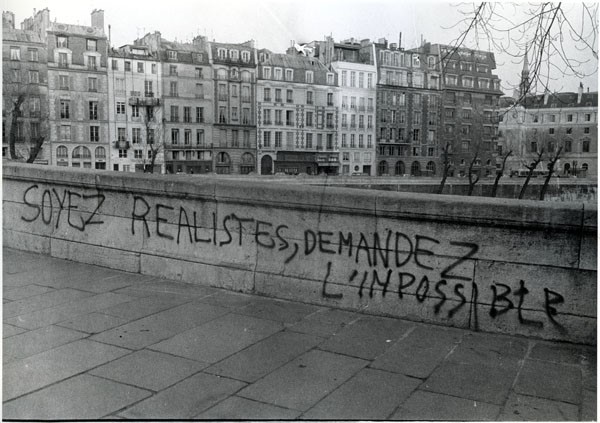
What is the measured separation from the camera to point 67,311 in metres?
5.00

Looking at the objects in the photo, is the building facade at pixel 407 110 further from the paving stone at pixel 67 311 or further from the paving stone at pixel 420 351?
the paving stone at pixel 67 311

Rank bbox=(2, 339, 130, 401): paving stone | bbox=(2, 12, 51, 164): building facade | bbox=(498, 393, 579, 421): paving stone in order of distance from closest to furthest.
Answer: bbox=(498, 393, 579, 421): paving stone, bbox=(2, 339, 130, 401): paving stone, bbox=(2, 12, 51, 164): building facade

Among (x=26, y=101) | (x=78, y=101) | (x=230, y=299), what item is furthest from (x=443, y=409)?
(x=78, y=101)

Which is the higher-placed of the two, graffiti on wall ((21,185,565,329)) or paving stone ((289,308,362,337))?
graffiti on wall ((21,185,565,329))

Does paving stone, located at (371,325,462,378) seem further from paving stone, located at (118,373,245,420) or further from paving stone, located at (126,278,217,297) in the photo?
paving stone, located at (126,278,217,297)

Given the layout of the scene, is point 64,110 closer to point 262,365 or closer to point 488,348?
point 262,365

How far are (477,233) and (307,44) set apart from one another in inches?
90.2

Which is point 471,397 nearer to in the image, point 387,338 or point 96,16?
point 387,338

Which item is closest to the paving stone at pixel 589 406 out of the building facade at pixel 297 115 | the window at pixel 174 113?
the building facade at pixel 297 115

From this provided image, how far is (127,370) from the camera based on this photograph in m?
3.70

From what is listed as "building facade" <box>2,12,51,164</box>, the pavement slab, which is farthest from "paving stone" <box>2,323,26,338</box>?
Answer: "building facade" <box>2,12,51,164</box>

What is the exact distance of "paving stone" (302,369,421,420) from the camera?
315 cm

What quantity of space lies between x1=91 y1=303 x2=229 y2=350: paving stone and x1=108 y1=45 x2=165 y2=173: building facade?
2.83 metres

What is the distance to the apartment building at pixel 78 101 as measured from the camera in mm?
6508
